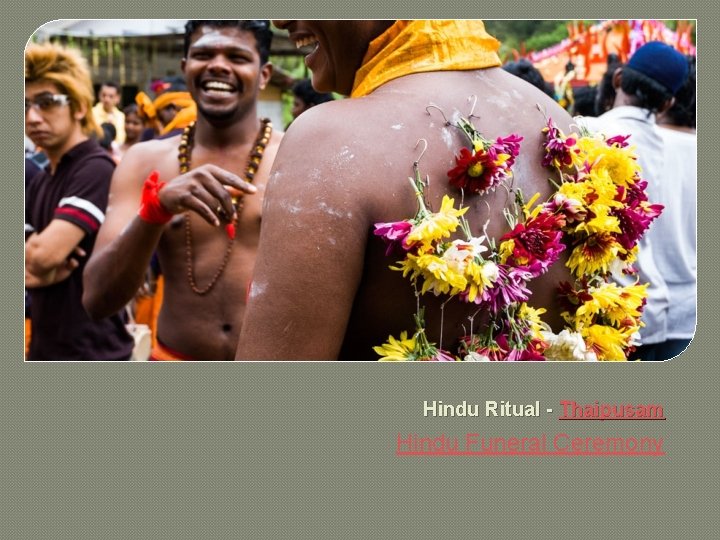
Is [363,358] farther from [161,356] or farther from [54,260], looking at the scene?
[54,260]

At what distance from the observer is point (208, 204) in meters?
3.07

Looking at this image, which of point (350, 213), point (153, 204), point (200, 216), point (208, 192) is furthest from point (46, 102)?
point (350, 213)

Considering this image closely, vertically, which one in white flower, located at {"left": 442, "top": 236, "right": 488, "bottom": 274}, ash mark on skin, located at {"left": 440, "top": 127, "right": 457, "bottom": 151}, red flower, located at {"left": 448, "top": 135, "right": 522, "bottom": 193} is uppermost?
ash mark on skin, located at {"left": 440, "top": 127, "right": 457, "bottom": 151}

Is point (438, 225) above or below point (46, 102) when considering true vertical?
below

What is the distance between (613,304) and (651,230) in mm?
1660

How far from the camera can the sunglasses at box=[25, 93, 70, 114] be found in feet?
14.6

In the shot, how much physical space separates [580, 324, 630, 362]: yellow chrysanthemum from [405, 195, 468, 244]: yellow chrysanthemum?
0.65 meters

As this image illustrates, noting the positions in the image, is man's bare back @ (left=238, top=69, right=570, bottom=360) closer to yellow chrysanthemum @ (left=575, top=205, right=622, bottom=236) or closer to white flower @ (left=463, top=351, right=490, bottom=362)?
white flower @ (left=463, top=351, right=490, bottom=362)

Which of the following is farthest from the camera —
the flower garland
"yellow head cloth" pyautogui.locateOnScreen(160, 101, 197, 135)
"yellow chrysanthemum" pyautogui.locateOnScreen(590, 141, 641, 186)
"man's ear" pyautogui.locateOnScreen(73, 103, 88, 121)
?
"yellow head cloth" pyautogui.locateOnScreen(160, 101, 197, 135)

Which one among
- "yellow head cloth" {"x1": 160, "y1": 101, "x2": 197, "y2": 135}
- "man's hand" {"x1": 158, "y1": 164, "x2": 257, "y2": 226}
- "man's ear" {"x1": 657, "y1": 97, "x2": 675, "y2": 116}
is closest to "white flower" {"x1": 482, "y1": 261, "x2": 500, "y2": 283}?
"man's hand" {"x1": 158, "y1": 164, "x2": 257, "y2": 226}

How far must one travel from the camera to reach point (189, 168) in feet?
13.5

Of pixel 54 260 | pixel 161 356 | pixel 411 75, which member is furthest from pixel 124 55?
pixel 411 75

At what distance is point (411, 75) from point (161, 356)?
Result: 2.13 meters

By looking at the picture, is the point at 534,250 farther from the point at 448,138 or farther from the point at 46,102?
the point at 46,102
